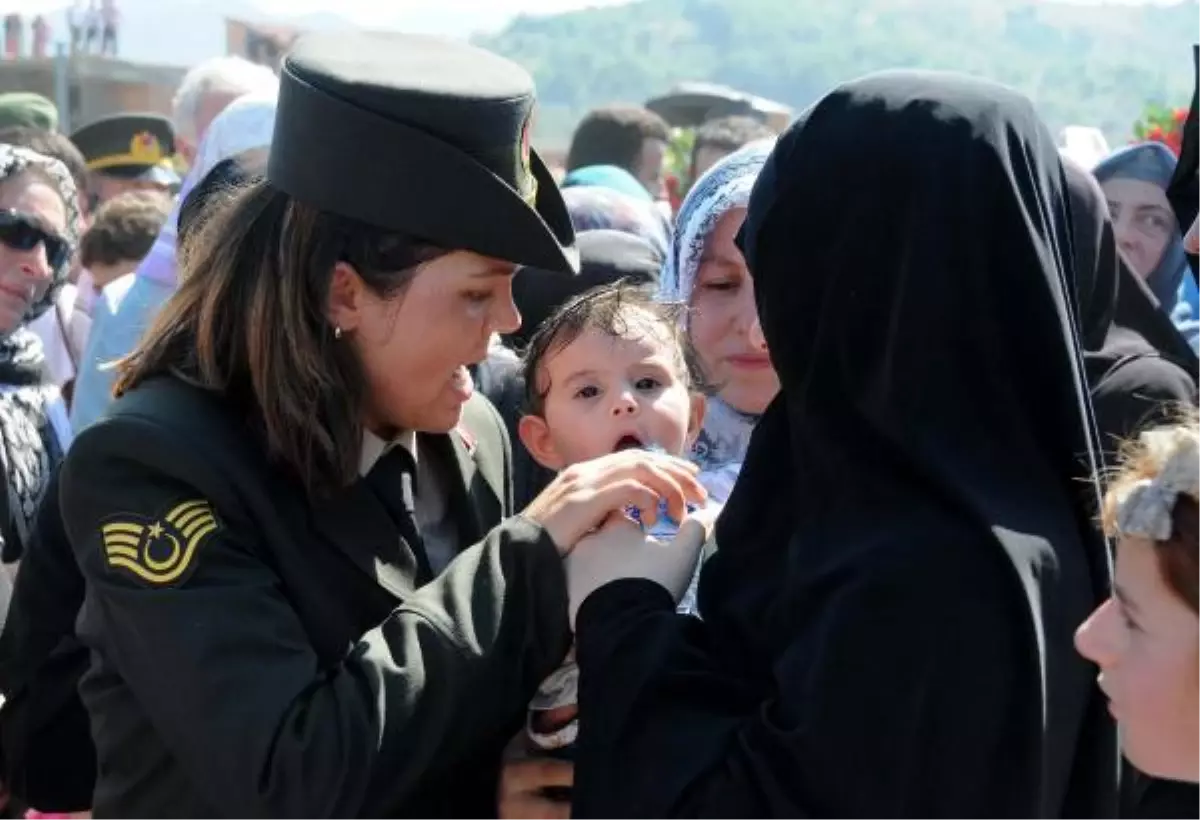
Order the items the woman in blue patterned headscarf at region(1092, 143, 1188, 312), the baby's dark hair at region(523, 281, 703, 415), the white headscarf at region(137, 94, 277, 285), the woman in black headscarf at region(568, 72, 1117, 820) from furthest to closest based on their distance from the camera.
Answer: the woman in blue patterned headscarf at region(1092, 143, 1188, 312) < the white headscarf at region(137, 94, 277, 285) < the baby's dark hair at region(523, 281, 703, 415) < the woman in black headscarf at region(568, 72, 1117, 820)

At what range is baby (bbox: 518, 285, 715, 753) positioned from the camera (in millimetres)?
2771

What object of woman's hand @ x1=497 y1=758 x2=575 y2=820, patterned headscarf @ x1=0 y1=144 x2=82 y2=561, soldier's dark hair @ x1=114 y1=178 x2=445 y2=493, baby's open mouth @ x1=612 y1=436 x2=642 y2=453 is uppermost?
soldier's dark hair @ x1=114 y1=178 x2=445 y2=493

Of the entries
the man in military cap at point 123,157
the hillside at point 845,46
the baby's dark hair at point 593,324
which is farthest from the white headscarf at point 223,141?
the hillside at point 845,46

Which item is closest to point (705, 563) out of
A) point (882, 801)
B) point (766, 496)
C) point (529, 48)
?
point (766, 496)

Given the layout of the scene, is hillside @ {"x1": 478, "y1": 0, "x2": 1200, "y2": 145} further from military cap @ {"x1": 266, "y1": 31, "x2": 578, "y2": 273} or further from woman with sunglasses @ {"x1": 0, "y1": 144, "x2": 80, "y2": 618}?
military cap @ {"x1": 266, "y1": 31, "x2": 578, "y2": 273}

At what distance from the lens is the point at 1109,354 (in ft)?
10.7

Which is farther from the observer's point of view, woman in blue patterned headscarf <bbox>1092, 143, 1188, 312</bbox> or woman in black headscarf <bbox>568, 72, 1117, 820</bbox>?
woman in blue patterned headscarf <bbox>1092, 143, 1188, 312</bbox>

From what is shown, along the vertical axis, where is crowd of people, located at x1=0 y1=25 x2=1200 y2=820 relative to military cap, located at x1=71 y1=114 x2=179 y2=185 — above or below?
above

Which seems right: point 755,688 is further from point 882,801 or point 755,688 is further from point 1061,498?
point 1061,498

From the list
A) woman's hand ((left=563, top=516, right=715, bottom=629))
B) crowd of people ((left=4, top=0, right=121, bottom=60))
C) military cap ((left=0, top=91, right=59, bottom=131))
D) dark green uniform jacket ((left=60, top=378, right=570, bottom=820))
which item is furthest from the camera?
crowd of people ((left=4, top=0, right=121, bottom=60))

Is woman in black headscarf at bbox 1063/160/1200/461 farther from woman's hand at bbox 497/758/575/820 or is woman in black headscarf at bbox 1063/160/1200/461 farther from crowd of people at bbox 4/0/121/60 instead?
crowd of people at bbox 4/0/121/60

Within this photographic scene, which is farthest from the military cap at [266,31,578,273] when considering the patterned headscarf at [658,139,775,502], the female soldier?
the patterned headscarf at [658,139,775,502]

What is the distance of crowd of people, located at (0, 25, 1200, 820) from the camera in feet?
5.96

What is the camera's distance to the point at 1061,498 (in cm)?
188
